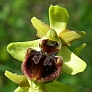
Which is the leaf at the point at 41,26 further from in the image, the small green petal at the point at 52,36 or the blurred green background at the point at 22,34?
the blurred green background at the point at 22,34

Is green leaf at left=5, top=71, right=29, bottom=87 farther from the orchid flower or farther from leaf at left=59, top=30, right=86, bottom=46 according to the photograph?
leaf at left=59, top=30, right=86, bottom=46

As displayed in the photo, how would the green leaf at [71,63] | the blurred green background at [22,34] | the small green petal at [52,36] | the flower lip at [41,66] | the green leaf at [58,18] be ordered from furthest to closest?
the blurred green background at [22,34]
the green leaf at [58,18]
the small green petal at [52,36]
the green leaf at [71,63]
the flower lip at [41,66]

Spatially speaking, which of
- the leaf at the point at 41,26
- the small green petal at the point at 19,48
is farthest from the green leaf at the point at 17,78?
the leaf at the point at 41,26

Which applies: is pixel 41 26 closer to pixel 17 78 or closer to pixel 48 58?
pixel 48 58

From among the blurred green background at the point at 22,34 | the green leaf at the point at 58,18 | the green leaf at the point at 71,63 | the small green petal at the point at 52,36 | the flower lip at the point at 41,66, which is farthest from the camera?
the blurred green background at the point at 22,34

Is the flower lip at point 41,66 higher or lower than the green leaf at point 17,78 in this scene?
higher

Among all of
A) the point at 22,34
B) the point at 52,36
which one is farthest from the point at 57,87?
the point at 22,34
